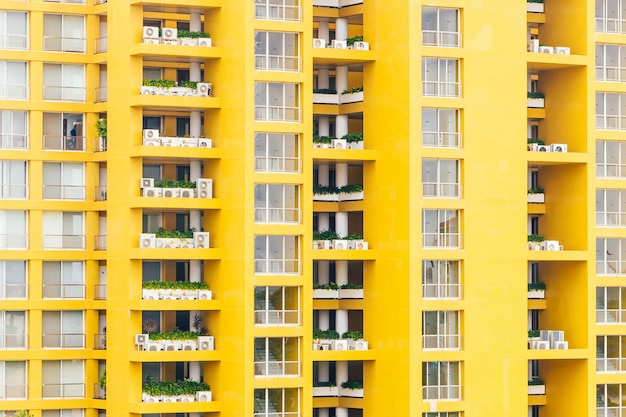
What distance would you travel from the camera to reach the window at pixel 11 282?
95.7 metres

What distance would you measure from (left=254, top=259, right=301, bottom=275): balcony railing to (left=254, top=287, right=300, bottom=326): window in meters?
0.80

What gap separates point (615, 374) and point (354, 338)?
14.3m

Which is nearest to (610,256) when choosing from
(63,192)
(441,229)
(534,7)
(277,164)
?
(441,229)

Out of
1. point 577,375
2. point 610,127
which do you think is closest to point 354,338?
point 577,375

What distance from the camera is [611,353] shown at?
99.9m

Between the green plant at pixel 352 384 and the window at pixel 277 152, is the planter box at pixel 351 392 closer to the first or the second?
the green plant at pixel 352 384

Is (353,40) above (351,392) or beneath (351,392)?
above

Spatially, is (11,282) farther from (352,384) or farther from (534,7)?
(534,7)

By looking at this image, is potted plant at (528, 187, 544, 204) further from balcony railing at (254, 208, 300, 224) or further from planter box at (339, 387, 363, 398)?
planter box at (339, 387, 363, 398)

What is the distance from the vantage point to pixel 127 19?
94.5 metres

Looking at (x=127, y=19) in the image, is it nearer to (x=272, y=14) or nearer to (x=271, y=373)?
(x=272, y=14)

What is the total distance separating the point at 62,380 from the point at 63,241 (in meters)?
7.13

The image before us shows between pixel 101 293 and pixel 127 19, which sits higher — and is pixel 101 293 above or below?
below

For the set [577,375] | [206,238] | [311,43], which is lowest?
[577,375]
